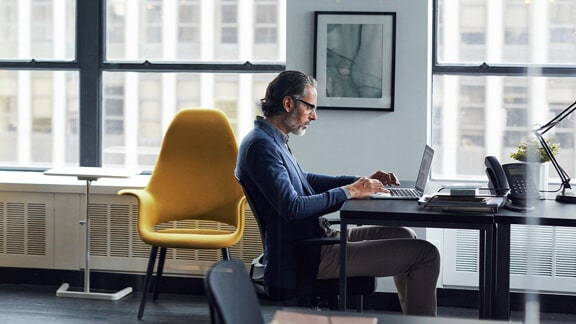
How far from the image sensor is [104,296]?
3791 millimetres

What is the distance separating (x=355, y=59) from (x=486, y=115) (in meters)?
0.60

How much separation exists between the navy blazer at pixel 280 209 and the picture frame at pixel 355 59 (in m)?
1.05

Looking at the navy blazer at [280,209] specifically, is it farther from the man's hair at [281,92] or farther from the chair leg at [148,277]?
the chair leg at [148,277]

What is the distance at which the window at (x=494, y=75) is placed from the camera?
3793 millimetres

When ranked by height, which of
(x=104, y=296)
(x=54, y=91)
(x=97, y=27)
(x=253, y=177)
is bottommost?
(x=104, y=296)

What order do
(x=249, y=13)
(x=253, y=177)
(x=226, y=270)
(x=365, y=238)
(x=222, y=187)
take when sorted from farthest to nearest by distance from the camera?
(x=249, y=13), (x=222, y=187), (x=365, y=238), (x=253, y=177), (x=226, y=270)

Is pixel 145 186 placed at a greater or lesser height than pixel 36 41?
lesser

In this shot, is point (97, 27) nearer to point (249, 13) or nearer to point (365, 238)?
point (249, 13)

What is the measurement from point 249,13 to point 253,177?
4.79 ft

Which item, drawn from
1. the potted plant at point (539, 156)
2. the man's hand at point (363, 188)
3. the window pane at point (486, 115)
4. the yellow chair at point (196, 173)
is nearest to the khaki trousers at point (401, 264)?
the man's hand at point (363, 188)

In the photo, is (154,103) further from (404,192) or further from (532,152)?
(532,152)

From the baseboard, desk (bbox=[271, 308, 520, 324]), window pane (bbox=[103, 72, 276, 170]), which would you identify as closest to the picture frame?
window pane (bbox=[103, 72, 276, 170])

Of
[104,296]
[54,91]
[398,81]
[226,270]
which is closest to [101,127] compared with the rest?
[54,91]

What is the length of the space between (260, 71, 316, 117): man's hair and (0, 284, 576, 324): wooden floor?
35.8 inches
